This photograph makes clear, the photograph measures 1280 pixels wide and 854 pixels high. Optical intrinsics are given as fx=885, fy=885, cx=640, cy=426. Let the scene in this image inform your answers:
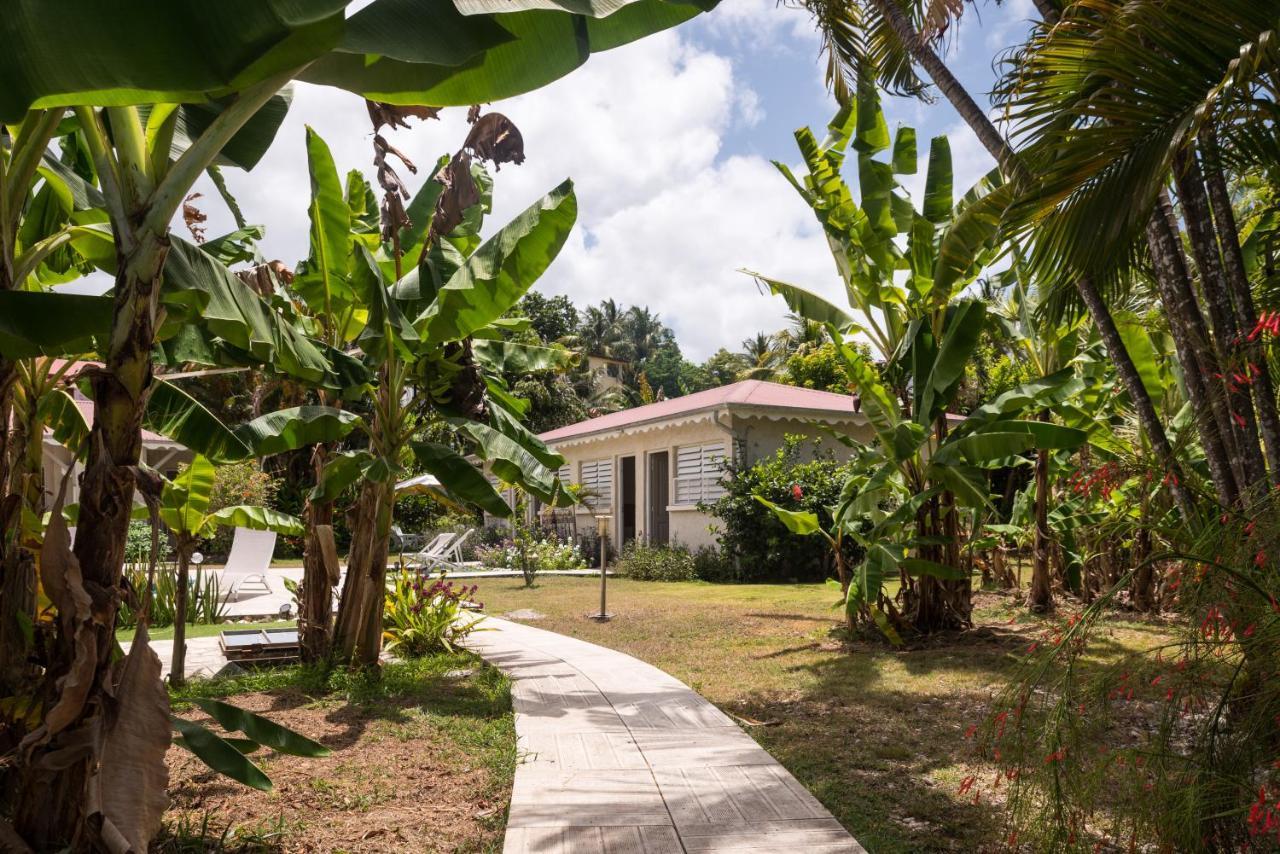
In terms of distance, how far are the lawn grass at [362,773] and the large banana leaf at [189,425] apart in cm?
165

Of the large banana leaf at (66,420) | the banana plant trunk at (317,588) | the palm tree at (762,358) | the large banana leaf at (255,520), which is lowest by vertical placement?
the banana plant trunk at (317,588)

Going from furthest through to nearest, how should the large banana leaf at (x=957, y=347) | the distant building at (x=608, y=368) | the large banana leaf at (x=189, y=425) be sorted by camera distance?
1. the distant building at (x=608, y=368)
2. the large banana leaf at (x=957, y=347)
3. the large banana leaf at (x=189, y=425)

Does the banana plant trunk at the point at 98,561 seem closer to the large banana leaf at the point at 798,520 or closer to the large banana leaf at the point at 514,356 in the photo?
the large banana leaf at the point at 514,356

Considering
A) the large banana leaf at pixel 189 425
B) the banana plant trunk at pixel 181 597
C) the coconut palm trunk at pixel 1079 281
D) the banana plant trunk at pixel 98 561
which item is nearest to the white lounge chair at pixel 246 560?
the banana plant trunk at pixel 181 597

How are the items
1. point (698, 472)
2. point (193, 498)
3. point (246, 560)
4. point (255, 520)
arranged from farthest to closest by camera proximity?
point (698, 472) → point (246, 560) → point (255, 520) → point (193, 498)

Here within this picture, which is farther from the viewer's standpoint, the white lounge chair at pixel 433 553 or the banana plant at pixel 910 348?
the white lounge chair at pixel 433 553

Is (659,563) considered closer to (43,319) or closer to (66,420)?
(66,420)

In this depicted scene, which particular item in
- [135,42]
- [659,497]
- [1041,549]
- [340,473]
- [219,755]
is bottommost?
[219,755]

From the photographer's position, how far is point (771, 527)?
1823 cm

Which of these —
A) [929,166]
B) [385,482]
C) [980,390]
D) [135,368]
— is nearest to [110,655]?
[135,368]

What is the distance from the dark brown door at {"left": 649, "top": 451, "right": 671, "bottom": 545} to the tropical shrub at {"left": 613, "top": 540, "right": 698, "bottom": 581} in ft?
7.67

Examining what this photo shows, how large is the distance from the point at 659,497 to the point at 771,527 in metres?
6.40

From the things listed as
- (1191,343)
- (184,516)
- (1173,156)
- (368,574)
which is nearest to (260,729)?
(184,516)

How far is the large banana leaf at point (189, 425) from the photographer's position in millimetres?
5654
